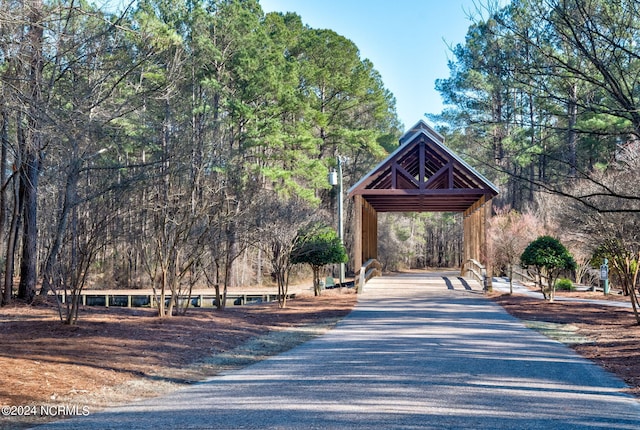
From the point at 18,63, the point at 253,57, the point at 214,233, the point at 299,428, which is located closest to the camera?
the point at 299,428

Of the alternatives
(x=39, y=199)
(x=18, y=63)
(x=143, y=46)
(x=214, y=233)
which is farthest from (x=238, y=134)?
(x=18, y=63)

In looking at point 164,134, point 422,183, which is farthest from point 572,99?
point 422,183

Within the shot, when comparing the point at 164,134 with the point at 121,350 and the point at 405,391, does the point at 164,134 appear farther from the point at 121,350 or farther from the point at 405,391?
the point at 405,391

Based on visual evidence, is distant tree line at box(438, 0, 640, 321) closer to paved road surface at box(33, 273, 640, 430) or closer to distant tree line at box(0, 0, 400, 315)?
paved road surface at box(33, 273, 640, 430)

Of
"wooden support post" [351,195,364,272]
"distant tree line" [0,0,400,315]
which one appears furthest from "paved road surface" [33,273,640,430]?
"wooden support post" [351,195,364,272]

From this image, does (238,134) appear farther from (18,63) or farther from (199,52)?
(18,63)

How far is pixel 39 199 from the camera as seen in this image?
19062 millimetres

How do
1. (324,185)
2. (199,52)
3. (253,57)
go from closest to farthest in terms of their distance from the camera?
1. (199,52)
2. (253,57)
3. (324,185)

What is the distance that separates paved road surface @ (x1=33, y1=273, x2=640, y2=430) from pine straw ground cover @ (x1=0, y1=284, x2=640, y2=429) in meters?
0.57

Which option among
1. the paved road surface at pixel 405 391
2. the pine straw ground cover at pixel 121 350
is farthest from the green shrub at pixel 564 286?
the paved road surface at pixel 405 391

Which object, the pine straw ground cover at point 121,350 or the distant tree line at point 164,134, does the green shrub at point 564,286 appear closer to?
the distant tree line at point 164,134

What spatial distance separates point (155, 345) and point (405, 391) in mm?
5092

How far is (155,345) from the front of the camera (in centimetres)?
1052

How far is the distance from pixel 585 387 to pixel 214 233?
9.47 metres
